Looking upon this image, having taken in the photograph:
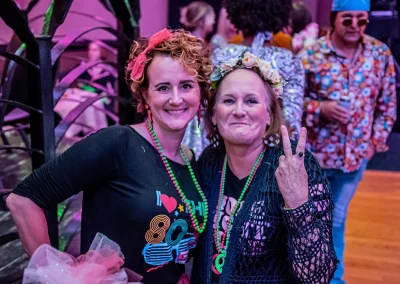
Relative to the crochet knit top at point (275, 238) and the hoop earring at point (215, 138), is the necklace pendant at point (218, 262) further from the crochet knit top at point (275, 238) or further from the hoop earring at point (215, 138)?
the hoop earring at point (215, 138)

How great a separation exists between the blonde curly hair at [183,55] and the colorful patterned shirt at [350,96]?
1.24m

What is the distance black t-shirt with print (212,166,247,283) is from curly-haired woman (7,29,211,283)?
2.2 inches

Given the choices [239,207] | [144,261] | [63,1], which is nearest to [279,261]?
[239,207]

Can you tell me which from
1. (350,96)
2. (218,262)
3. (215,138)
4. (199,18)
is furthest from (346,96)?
(199,18)

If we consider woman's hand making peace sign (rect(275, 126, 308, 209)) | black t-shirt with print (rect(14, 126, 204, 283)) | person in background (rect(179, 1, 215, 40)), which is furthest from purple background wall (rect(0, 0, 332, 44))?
woman's hand making peace sign (rect(275, 126, 308, 209))

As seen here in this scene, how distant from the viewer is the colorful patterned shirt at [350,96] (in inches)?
103

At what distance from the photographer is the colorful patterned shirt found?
8.58ft

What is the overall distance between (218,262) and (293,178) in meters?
0.34

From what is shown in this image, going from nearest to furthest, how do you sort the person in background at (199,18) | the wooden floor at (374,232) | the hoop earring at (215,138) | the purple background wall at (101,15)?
1. the hoop earring at (215,138)
2. the wooden floor at (374,232)
3. the person in background at (199,18)
4. the purple background wall at (101,15)

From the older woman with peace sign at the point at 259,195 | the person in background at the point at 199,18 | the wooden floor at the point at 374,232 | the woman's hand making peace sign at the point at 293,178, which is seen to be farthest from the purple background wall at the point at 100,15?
the woman's hand making peace sign at the point at 293,178

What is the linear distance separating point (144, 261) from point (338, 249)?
1730 mm

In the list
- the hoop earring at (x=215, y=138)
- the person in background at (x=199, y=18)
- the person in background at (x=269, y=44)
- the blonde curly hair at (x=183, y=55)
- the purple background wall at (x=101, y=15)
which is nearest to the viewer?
the blonde curly hair at (x=183, y=55)

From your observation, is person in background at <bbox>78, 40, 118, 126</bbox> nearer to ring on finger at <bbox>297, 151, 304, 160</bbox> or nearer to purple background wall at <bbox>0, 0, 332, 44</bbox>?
purple background wall at <bbox>0, 0, 332, 44</bbox>

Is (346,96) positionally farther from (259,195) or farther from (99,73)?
(99,73)
